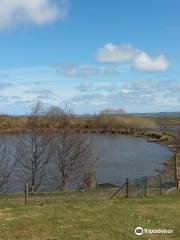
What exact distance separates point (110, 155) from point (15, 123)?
101ft

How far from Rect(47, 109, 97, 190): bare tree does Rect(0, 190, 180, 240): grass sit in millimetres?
17088

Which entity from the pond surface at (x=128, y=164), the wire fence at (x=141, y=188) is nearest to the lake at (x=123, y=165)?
the pond surface at (x=128, y=164)

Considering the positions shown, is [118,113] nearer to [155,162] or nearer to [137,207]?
[155,162]

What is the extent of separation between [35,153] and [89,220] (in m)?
21.1

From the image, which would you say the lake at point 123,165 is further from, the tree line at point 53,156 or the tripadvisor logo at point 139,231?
the tripadvisor logo at point 139,231

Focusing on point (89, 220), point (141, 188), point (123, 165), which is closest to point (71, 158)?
point (123, 165)

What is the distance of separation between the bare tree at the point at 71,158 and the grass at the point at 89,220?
17.1m

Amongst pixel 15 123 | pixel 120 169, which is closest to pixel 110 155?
pixel 120 169

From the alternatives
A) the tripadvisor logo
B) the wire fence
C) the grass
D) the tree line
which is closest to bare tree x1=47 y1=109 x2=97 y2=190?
the tree line

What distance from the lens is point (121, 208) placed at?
16.5 m

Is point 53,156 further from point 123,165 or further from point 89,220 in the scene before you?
point 89,220

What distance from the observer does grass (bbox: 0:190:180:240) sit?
12.4 meters

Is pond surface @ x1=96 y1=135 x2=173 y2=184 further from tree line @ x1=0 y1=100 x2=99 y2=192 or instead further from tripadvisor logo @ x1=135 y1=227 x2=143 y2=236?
tripadvisor logo @ x1=135 y1=227 x2=143 y2=236

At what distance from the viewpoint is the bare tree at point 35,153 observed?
34.8 metres
